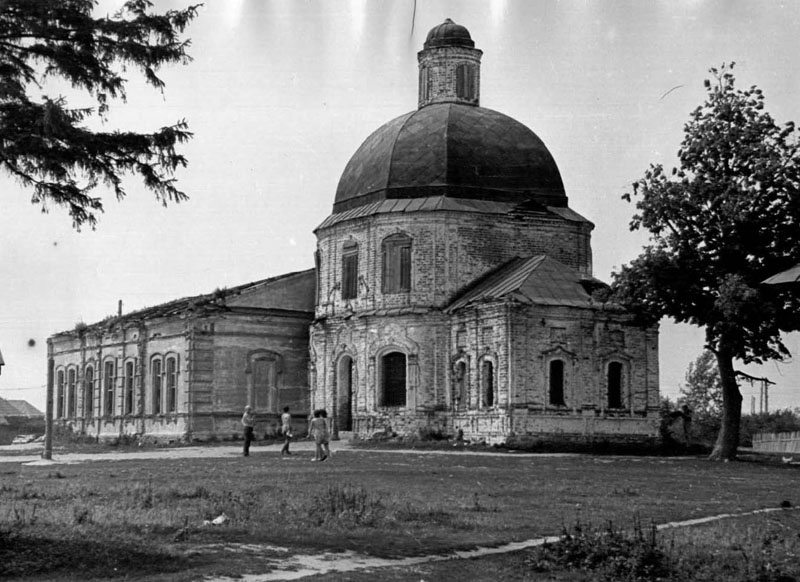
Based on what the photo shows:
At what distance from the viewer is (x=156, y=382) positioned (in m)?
53.2

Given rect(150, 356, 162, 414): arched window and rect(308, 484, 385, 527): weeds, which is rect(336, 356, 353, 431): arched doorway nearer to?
rect(150, 356, 162, 414): arched window

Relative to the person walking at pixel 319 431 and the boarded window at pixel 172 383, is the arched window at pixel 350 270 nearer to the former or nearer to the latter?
the boarded window at pixel 172 383

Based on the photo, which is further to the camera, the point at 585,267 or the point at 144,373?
the point at 144,373

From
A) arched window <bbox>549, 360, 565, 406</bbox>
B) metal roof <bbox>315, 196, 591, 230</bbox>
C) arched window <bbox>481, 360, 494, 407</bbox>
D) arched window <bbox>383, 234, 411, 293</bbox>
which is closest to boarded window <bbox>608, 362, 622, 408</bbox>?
arched window <bbox>549, 360, 565, 406</bbox>

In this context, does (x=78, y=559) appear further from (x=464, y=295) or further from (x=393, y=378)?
(x=393, y=378)

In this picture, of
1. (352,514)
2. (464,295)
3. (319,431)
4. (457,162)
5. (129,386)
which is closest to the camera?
(352,514)

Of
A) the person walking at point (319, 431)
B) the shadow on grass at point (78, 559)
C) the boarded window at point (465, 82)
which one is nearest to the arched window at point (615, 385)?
the boarded window at point (465, 82)

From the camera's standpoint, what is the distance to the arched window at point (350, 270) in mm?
47366

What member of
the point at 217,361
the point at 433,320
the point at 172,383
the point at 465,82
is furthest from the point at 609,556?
the point at 172,383

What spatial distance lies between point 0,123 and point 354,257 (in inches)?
1341

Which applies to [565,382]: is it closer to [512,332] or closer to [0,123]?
[512,332]

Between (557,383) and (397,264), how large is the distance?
8.19 meters

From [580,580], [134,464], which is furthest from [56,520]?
[134,464]

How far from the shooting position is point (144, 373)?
53562 millimetres
